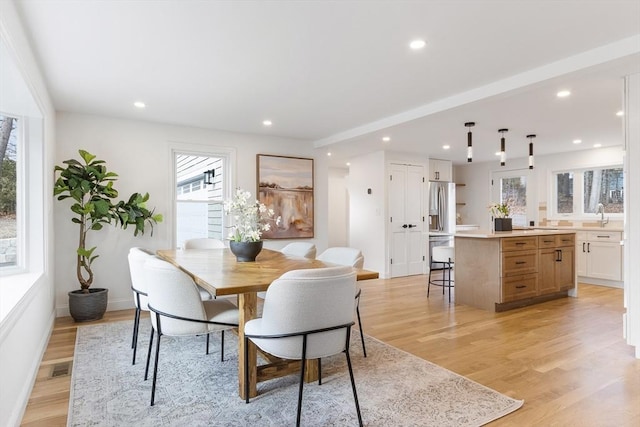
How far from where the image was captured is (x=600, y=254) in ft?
20.2

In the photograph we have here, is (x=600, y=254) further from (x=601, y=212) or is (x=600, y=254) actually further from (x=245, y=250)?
(x=245, y=250)

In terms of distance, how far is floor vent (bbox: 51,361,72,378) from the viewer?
2.72 meters

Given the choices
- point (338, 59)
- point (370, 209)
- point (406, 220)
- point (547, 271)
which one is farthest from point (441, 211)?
point (338, 59)

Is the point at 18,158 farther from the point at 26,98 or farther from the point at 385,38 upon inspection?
the point at 385,38

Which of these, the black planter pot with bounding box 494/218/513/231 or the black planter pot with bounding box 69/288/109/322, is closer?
the black planter pot with bounding box 69/288/109/322

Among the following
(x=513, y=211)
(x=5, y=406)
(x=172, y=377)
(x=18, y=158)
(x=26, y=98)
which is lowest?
(x=172, y=377)

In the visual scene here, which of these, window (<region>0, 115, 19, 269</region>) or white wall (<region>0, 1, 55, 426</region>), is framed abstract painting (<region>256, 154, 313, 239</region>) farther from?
window (<region>0, 115, 19, 269</region>)

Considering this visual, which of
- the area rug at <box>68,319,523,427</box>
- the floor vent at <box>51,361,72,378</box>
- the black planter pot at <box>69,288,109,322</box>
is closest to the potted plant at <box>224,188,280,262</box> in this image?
the area rug at <box>68,319,523,427</box>

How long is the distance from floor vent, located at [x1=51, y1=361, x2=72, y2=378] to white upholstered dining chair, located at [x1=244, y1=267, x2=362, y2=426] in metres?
1.77

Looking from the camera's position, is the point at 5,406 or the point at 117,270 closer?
the point at 5,406

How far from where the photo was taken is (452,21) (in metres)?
2.32

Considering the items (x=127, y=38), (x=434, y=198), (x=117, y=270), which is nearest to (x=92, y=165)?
(x=117, y=270)

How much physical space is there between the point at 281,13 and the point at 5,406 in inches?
101

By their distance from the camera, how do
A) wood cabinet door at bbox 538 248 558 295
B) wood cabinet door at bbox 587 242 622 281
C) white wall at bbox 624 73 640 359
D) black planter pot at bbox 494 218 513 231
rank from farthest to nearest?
1. wood cabinet door at bbox 587 242 622 281
2. black planter pot at bbox 494 218 513 231
3. wood cabinet door at bbox 538 248 558 295
4. white wall at bbox 624 73 640 359
